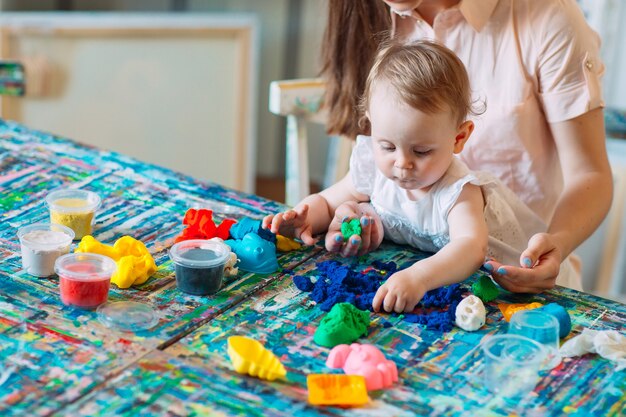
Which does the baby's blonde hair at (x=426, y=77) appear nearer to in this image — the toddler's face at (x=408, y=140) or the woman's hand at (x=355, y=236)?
the toddler's face at (x=408, y=140)

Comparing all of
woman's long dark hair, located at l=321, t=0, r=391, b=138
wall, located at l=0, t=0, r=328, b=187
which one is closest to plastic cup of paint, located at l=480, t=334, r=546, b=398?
woman's long dark hair, located at l=321, t=0, r=391, b=138

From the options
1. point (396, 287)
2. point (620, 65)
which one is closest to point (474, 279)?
point (396, 287)

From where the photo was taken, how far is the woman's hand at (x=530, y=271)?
1.33 metres

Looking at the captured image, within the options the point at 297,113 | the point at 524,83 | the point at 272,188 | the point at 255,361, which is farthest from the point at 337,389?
the point at 272,188

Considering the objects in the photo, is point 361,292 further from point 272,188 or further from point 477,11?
point 272,188

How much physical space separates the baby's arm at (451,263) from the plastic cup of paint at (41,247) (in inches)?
19.0

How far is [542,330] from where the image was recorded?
3.86ft

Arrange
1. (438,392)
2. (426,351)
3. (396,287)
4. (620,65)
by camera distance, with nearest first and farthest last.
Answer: (438,392) → (426,351) → (396,287) → (620,65)

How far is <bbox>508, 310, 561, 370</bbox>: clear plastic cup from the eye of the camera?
1165 millimetres

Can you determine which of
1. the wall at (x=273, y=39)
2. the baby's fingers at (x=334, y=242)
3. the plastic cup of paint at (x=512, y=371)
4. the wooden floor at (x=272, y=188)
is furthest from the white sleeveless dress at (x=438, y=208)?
the wooden floor at (x=272, y=188)

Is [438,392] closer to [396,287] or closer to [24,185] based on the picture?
[396,287]

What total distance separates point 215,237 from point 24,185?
0.43 metres

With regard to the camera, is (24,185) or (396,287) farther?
(24,185)

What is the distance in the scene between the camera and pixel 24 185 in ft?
5.36
